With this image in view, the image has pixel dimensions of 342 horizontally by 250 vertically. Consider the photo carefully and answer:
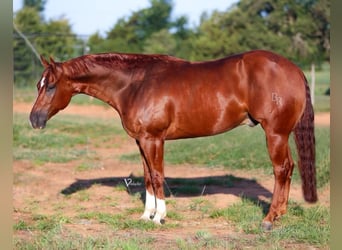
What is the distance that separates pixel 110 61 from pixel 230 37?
70.9ft

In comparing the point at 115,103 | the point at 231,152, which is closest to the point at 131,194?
the point at 115,103

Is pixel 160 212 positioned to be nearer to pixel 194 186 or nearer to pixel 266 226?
pixel 266 226

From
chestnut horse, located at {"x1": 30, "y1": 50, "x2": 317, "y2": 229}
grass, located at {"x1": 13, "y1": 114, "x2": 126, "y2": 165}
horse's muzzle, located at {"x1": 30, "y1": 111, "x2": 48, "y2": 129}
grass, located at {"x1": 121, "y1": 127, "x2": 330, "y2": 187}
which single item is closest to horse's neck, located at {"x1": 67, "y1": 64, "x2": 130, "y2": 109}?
chestnut horse, located at {"x1": 30, "y1": 50, "x2": 317, "y2": 229}

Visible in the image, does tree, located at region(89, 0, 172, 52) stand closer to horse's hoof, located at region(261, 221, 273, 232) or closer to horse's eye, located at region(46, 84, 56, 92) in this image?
horse's eye, located at region(46, 84, 56, 92)

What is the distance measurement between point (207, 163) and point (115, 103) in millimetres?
4129

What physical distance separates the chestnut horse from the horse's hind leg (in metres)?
0.01

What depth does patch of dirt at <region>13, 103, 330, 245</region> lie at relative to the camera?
508cm

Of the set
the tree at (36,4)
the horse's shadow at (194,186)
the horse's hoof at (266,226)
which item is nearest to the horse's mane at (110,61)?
the horse's shadow at (194,186)

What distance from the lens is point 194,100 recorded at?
202 inches

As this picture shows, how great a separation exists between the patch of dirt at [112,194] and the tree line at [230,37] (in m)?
15.3

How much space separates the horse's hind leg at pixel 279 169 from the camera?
16.1ft

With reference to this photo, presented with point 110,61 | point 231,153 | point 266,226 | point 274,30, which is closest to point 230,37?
point 274,30

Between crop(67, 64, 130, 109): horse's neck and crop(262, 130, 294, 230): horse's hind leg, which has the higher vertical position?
crop(67, 64, 130, 109): horse's neck

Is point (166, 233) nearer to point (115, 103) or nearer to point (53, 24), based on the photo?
point (115, 103)
